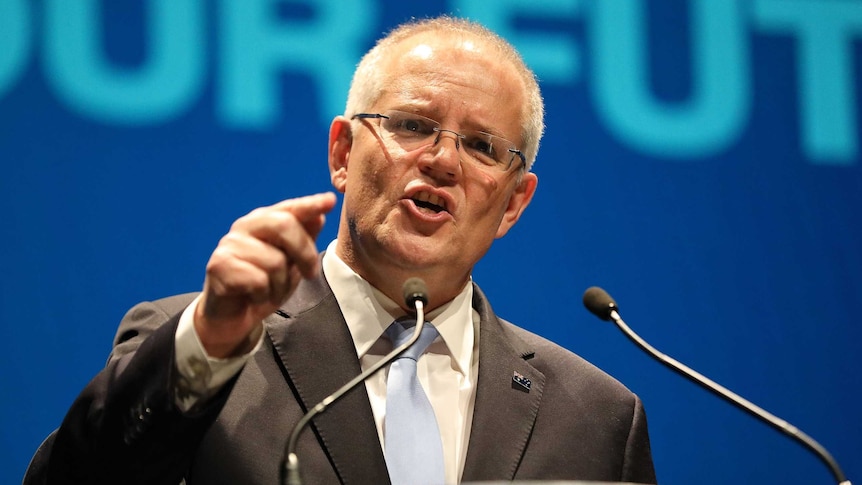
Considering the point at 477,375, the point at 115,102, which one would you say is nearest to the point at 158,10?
the point at 115,102

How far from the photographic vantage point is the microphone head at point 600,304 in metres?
1.98

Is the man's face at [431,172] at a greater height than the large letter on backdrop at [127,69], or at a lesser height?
lesser

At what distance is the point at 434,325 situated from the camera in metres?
2.36

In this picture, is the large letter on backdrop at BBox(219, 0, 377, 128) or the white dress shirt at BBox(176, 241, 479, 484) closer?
the white dress shirt at BBox(176, 241, 479, 484)

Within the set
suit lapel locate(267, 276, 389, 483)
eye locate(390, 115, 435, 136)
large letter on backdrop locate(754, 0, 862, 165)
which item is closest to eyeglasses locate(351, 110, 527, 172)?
eye locate(390, 115, 435, 136)

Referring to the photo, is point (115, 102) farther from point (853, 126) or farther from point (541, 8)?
point (853, 126)

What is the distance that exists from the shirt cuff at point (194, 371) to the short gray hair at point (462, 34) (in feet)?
3.22

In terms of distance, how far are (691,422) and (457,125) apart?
1.29 metres

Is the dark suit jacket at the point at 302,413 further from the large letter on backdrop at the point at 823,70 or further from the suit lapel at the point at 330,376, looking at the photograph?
the large letter on backdrop at the point at 823,70

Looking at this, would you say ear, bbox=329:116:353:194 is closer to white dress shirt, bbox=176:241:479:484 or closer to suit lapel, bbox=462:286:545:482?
white dress shirt, bbox=176:241:479:484

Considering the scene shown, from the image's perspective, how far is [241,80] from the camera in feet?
9.42

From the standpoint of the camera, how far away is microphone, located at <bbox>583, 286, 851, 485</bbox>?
1647mm

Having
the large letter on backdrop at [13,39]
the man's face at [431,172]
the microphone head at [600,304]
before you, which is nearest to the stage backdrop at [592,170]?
the large letter on backdrop at [13,39]

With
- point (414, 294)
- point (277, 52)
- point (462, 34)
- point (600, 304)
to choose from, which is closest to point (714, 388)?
point (600, 304)
